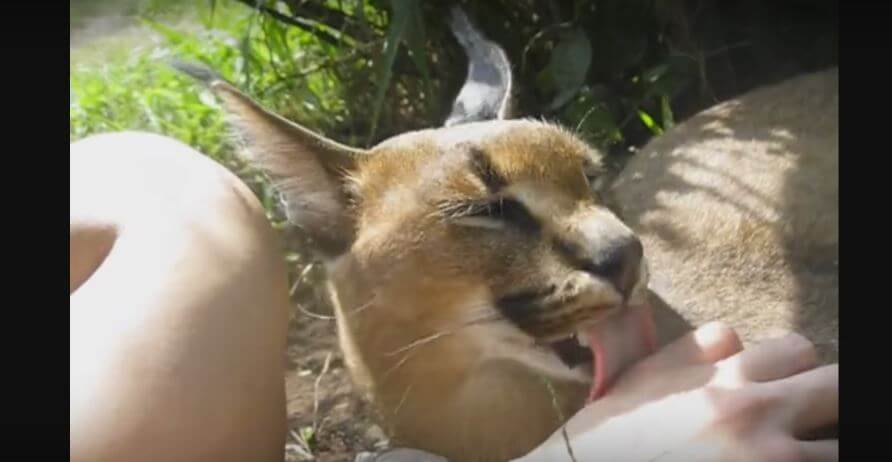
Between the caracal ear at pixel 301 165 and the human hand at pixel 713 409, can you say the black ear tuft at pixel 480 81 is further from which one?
the human hand at pixel 713 409

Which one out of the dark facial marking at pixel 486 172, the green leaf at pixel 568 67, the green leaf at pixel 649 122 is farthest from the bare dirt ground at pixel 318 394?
the green leaf at pixel 649 122

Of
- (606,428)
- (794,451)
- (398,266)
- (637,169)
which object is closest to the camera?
(794,451)

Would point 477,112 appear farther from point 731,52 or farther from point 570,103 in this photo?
point 731,52

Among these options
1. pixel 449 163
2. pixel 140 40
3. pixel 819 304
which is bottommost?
pixel 140 40

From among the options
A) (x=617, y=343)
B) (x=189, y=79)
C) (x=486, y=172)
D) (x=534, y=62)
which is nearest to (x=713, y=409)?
(x=617, y=343)

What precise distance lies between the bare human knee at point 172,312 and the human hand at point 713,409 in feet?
1.53

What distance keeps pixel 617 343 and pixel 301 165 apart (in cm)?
59

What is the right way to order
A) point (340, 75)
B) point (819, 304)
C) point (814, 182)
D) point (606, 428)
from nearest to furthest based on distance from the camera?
point (606, 428) → point (819, 304) → point (814, 182) → point (340, 75)

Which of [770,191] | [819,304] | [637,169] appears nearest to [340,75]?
[637,169]

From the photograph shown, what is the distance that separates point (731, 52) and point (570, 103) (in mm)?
466

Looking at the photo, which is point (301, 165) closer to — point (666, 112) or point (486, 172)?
point (486, 172)

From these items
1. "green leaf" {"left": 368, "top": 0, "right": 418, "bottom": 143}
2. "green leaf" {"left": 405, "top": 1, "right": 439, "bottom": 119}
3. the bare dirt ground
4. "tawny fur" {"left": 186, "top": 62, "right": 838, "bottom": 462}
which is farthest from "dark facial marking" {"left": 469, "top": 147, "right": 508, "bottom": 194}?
"green leaf" {"left": 405, "top": 1, "right": 439, "bottom": 119}

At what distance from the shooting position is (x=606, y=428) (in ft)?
6.38

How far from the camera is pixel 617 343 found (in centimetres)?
210
